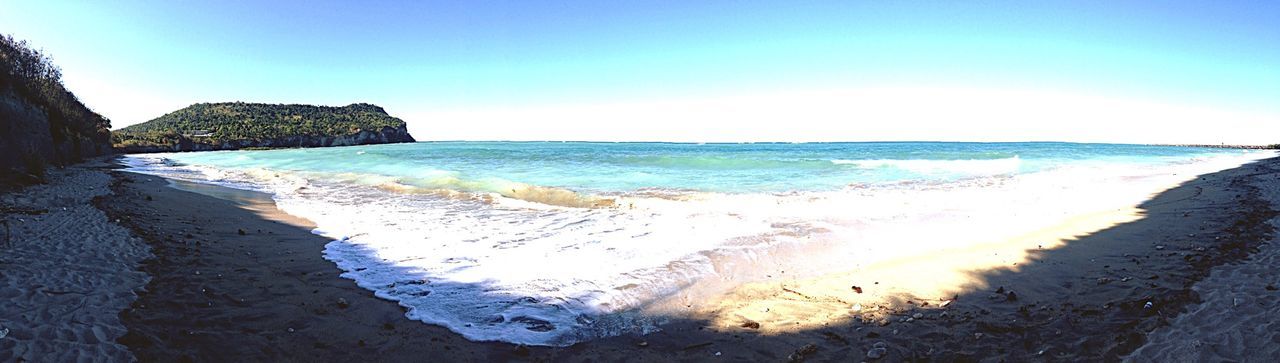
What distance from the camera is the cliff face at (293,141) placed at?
75.0 m

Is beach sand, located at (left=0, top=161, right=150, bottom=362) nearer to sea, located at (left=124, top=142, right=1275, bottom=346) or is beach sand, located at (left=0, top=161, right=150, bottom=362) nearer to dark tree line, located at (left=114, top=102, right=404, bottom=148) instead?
sea, located at (left=124, top=142, right=1275, bottom=346)

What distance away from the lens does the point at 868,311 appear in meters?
4.55

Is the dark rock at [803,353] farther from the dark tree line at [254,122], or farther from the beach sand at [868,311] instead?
the dark tree line at [254,122]

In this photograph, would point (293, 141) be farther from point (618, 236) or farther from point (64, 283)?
point (64, 283)

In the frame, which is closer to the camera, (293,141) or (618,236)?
(618,236)

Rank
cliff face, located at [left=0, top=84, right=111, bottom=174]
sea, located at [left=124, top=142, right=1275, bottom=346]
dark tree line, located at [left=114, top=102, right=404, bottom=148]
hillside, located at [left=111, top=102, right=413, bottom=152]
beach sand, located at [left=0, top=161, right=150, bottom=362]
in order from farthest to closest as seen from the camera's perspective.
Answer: dark tree line, located at [left=114, top=102, right=404, bottom=148] → hillside, located at [left=111, top=102, right=413, bottom=152] → cliff face, located at [left=0, top=84, right=111, bottom=174] → sea, located at [left=124, top=142, right=1275, bottom=346] → beach sand, located at [left=0, top=161, right=150, bottom=362]

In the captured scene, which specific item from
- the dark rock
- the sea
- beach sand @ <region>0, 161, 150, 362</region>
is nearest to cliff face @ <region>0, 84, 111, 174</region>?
the sea

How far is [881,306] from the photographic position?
466 centimetres

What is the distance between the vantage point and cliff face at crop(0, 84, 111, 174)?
14344mm

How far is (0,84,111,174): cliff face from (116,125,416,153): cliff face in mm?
49318

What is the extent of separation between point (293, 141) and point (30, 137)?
9381 cm

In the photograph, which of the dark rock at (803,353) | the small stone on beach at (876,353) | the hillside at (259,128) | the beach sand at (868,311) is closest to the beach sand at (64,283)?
the beach sand at (868,311)

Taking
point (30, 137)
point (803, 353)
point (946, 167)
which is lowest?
point (803, 353)

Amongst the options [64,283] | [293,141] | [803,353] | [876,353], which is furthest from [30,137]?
[293,141]
